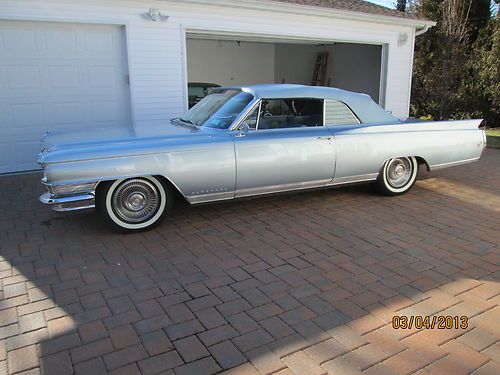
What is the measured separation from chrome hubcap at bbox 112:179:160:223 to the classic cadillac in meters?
0.01

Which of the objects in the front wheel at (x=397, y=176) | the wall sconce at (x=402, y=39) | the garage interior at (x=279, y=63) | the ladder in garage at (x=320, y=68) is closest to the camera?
the front wheel at (x=397, y=176)

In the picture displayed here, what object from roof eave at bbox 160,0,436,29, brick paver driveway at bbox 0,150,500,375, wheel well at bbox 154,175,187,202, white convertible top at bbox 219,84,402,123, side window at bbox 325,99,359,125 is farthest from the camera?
roof eave at bbox 160,0,436,29

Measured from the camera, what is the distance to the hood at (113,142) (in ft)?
13.2

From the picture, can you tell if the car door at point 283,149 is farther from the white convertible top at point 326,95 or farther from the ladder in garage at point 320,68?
the ladder in garage at point 320,68

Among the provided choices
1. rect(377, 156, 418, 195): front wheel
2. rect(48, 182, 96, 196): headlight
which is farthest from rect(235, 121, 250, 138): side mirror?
rect(377, 156, 418, 195): front wheel

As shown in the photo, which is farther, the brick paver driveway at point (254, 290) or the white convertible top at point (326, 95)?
the white convertible top at point (326, 95)

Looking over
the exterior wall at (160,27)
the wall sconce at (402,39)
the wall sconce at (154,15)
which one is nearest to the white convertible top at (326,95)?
the exterior wall at (160,27)

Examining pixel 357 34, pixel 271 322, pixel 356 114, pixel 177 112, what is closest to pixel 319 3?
pixel 357 34

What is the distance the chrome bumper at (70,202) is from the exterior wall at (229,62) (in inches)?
549

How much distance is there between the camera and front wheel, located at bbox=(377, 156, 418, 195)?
5.59 metres

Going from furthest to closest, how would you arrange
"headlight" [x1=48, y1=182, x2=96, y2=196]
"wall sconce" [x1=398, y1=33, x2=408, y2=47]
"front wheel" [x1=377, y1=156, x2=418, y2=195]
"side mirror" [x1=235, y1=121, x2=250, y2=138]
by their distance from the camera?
"wall sconce" [x1=398, y1=33, x2=408, y2=47] → "front wheel" [x1=377, y1=156, x2=418, y2=195] → "side mirror" [x1=235, y1=121, x2=250, y2=138] → "headlight" [x1=48, y1=182, x2=96, y2=196]

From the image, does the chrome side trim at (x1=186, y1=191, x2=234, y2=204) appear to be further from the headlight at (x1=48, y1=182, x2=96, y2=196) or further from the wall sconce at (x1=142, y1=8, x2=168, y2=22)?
the wall sconce at (x1=142, y1=8, x2=168, y2=22)

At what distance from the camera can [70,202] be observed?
4.05 meters

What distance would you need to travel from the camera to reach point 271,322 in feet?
9.16
